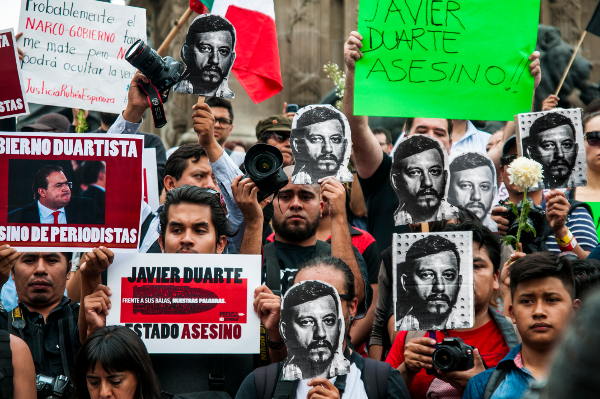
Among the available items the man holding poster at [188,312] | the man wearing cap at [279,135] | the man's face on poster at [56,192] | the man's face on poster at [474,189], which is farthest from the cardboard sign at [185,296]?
the man wearing cap at [279,135]

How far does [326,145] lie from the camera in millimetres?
5004

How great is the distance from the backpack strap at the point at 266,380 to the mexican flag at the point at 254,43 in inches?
93.3

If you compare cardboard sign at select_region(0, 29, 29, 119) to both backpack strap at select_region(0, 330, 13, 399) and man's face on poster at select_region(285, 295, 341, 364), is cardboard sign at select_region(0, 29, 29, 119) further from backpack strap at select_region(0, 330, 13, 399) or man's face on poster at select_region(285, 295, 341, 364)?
man's face on poster at select_region(285, 295, 341, 364)

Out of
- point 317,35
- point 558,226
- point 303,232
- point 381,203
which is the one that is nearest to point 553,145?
point 558,226

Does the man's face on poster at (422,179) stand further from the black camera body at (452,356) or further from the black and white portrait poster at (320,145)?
the black camera body at (452,356)

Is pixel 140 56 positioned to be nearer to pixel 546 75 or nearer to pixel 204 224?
pixel 204 224

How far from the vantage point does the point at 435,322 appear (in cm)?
437

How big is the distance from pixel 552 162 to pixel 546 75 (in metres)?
7.42

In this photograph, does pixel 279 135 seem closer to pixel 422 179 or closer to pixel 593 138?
pixel 422 179

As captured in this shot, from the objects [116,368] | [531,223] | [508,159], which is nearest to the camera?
[116,368]

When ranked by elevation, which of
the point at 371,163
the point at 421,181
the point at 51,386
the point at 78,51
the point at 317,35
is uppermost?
the point at 317,35

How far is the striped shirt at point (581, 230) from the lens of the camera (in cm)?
518

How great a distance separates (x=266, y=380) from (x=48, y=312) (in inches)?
51.7

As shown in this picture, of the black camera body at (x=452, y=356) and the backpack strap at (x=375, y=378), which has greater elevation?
the black camera body at (x=452, y=356)
